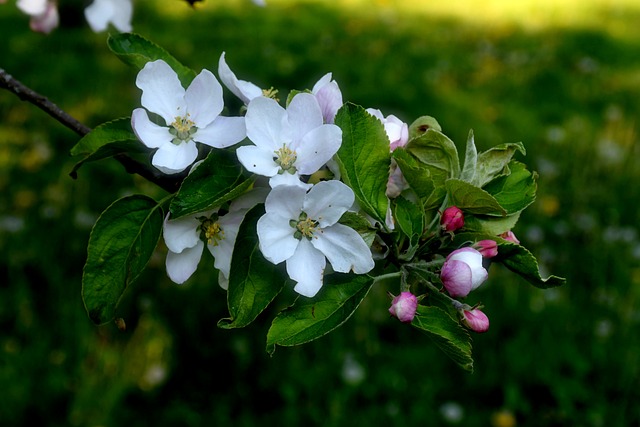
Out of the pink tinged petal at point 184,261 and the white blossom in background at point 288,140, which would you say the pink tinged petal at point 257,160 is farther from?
the pink tinged petal at point 184,261

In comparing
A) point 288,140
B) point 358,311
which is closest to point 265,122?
point 288,140

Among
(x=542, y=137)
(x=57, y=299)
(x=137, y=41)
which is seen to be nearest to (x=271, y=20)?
(x=542, y=137)

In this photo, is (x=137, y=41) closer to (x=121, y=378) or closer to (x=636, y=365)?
(x=121, y=378)

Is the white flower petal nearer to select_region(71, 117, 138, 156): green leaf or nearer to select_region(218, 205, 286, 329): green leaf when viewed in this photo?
select_region(218, 205, 286, 329): green leaf

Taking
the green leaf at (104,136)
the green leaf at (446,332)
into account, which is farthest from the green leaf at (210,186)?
the green leaf at (446,332)

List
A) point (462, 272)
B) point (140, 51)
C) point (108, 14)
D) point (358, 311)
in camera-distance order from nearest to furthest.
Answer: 1. point (462, 272)
2. point (140, 51)
3. point (108, 14)
4. point (358, 311)

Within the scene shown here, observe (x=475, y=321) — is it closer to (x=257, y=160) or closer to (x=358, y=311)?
(x=257, y=160)
